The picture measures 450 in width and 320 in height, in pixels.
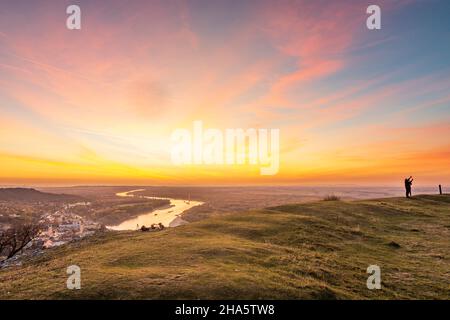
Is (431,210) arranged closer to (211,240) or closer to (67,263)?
(211,240)

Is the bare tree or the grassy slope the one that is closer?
the grassy slope

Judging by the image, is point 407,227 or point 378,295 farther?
point 407,227

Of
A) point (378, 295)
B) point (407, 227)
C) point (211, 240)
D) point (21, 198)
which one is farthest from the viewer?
point (21, 198)

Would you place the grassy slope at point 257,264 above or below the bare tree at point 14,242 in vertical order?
above

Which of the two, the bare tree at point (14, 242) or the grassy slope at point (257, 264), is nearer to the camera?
the grassy slope at point (257, 264)

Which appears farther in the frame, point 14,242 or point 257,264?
point 14,242

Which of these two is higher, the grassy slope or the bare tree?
the grassy slope
